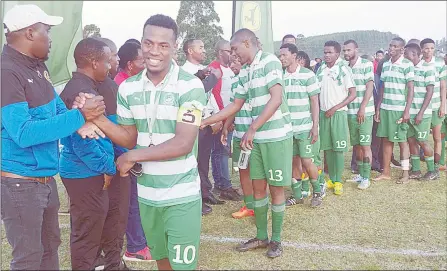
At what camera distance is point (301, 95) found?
573 cm

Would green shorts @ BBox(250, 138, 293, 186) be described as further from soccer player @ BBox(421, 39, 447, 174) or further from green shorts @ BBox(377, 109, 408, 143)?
soccer player @ BBox(421, 39, 447, 174)

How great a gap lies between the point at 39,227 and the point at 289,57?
4.04m

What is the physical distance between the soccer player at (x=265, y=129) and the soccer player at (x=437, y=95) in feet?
12.9

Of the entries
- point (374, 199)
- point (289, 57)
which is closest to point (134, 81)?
point (289, 57)

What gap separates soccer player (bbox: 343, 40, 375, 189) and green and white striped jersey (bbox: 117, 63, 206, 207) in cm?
464

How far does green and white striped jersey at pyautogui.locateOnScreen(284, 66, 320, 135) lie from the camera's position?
5.73 meters

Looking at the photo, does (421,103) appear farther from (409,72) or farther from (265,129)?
(265,129)

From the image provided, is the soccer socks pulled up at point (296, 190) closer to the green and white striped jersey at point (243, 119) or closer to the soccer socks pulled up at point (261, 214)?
the green and white striped jersey at point (243, 119)

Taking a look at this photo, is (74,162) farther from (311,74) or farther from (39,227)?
(311,74)

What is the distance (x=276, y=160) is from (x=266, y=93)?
655mm

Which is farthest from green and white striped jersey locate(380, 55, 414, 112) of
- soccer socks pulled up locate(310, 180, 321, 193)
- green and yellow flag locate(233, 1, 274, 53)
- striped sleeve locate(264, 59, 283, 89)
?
striped sleeve locate(264, 59, 283, 89)

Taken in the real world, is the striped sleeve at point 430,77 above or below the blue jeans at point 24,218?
above

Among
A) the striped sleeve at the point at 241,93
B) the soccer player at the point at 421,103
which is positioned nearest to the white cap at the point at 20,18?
the striped sleeve at the point at 241,93

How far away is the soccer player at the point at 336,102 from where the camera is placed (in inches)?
244
